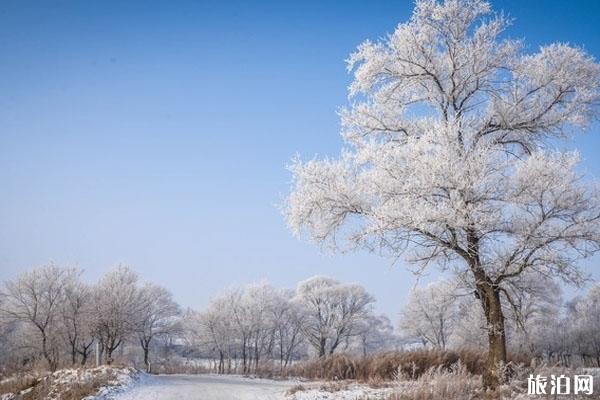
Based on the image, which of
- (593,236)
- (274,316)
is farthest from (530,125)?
(274,316)

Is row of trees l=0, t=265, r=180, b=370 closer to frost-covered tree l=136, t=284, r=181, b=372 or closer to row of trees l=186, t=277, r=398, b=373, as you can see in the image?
frost-covered tree l=136, t=284, r=181, b=372

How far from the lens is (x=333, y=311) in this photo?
5925cm

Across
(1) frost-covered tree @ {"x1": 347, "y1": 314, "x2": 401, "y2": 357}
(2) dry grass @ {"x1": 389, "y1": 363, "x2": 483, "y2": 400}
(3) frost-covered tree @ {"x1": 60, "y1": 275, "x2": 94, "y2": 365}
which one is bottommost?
(1) frost-covered tree @ {"x1": 347, "y1": 314, "x2": 401, "y2": 357}

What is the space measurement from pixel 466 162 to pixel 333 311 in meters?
52.4

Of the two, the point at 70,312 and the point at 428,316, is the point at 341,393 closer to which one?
the point at 70,312

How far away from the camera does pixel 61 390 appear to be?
1327 centimetres

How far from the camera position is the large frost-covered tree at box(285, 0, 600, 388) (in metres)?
9.49

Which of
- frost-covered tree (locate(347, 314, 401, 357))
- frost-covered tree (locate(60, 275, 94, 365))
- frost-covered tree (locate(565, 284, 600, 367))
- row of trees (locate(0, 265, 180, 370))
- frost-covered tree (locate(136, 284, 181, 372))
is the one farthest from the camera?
frost-covered tree (locate(347, 314, 401, 357))

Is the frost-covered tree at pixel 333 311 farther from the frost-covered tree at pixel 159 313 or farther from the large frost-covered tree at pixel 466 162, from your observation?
the large frost-covered tree at pixel 466 162

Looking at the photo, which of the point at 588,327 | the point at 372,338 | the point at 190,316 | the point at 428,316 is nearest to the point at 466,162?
the point at 428,316

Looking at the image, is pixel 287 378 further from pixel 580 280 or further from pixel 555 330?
pixel 555 330

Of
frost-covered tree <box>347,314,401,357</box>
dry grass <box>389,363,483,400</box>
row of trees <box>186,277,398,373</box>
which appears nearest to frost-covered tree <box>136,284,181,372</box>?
row of trees <box>186,277,398,373</box>

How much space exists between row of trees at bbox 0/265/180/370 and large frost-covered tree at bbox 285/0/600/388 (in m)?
26.8

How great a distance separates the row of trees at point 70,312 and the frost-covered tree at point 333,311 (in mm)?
20769
